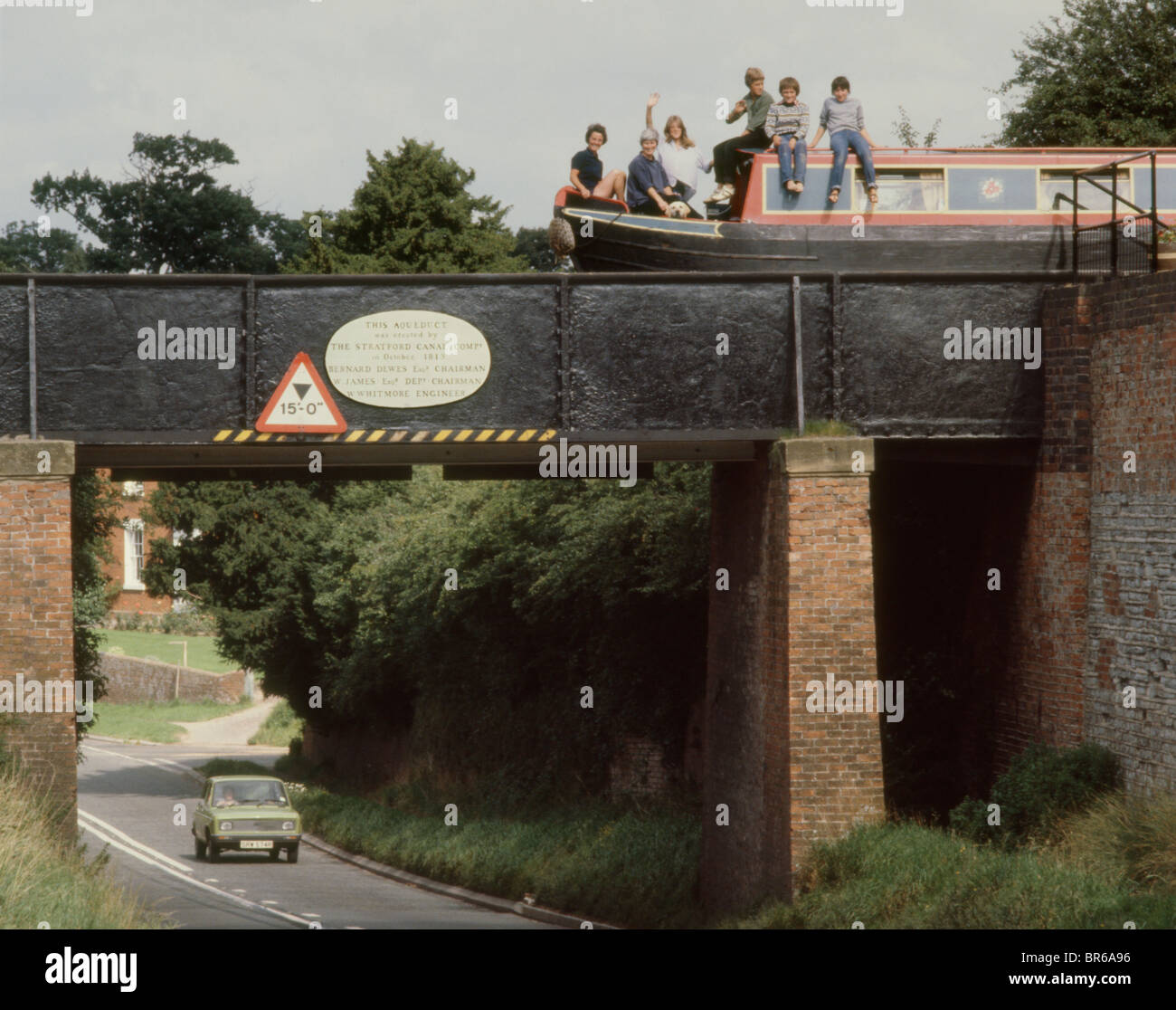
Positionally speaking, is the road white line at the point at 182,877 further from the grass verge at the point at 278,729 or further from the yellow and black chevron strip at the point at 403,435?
the grass verge at the point at 278,729

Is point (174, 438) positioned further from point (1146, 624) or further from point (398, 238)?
point (398, 238)

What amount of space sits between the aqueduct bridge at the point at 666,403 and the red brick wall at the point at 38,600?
24 mm

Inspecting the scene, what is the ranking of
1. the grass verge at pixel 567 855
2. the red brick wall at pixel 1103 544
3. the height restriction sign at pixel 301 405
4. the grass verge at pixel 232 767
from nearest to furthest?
the red brick wall at pixel 1103 544, the height restriction sign at pixel 301 405, the grass verge at pixel 567 855, the grass verge at pixel 232 767

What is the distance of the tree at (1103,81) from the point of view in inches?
1163

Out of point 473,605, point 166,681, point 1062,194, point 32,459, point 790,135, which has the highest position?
point 790,135

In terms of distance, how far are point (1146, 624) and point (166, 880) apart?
1916 centimetres

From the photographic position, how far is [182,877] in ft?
92.6

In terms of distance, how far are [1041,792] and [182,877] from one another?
18.4 m

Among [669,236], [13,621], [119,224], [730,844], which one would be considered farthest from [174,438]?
[119,224]

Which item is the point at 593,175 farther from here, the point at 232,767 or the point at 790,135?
the point at 232,767

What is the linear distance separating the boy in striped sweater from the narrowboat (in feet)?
0.82

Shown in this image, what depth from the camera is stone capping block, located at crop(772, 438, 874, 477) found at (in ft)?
49.9

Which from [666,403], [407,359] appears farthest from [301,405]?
[666,403]

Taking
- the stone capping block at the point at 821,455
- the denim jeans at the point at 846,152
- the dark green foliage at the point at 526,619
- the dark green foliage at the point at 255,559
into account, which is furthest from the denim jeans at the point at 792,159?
the dark green foliage at the point at 255,559
